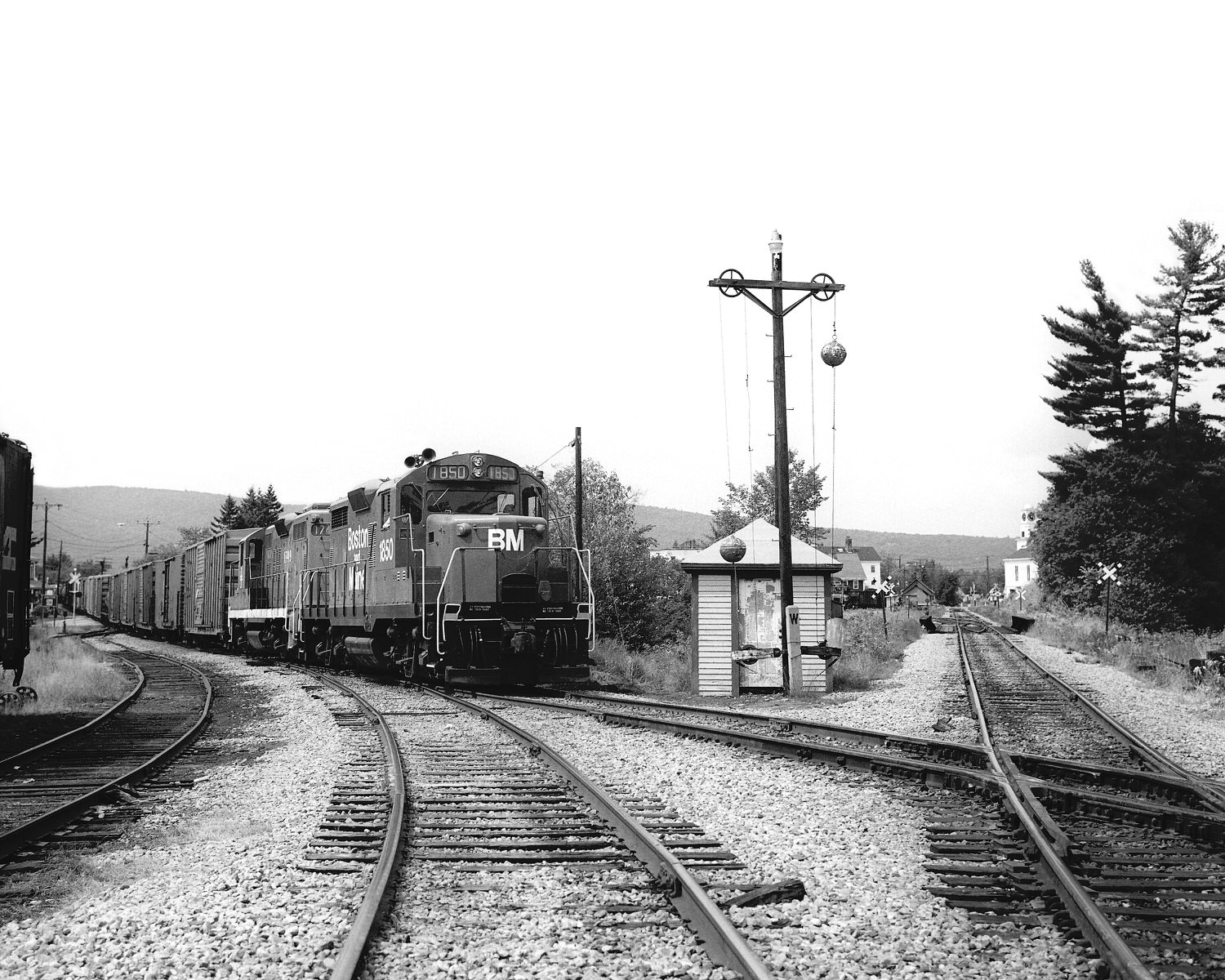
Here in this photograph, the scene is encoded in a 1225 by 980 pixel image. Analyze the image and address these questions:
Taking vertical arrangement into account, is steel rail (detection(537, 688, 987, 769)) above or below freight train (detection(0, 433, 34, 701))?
below

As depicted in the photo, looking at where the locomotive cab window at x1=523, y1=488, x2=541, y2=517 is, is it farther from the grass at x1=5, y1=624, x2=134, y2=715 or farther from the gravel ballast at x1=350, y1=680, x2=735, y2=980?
the gravel ballast at x1=350, y1=680, x2=735, y2=980

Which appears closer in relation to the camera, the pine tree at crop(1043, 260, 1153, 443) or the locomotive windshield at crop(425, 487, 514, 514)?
the locomotive windshield at crop(425, 487, 514, 514)

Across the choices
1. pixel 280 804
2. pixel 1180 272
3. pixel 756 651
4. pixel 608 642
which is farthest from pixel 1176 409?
pixel 280 804

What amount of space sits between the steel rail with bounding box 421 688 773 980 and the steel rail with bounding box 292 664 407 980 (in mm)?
1301

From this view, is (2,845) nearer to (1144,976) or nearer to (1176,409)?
(1144,976)

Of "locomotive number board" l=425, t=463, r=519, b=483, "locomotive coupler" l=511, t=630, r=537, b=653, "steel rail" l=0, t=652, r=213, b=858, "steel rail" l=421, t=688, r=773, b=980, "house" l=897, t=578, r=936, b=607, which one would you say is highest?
"locomotive number board" l=425, t=463, r=519, b=483

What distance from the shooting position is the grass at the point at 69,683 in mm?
16516

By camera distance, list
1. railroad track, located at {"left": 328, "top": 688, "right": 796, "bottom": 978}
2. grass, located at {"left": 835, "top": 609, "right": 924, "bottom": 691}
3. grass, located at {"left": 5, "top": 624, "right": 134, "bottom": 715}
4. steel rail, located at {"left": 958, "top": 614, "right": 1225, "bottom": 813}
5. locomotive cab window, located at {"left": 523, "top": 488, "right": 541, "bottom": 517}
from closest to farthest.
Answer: railroad track, located at {"left": 328, "top": 688, "right": 796, "bottom": 978}, steel rail, located at {"left": 958, "top": 614, "right": 1225, "bottom": 813}, grass, located at {"left": 5, "top": 624, "right": 134, "bottom": 715}, locomotive cab window, located at {"left": 523, "top": 488, "right": 541, "bottom": 517}, grass, located at {"left": 835, "top": 609, "right": 924, "bottom": 691}

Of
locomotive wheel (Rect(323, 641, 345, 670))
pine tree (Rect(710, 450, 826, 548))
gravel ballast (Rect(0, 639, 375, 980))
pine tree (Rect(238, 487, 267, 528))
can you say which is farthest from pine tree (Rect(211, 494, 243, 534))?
gravel ballast (Rect(0, 639, 375, 980))

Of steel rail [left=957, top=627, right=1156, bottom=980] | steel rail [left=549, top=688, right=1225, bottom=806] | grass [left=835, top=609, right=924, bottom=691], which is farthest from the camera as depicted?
grass [left=835, top=609, right=924, bottom=691]

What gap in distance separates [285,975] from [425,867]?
5.78ft

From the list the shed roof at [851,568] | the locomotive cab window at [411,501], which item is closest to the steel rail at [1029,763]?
the locomotive cab window at [411,501]

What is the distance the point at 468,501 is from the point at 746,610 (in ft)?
16.7

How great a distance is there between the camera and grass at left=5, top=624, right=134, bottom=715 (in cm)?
1652
